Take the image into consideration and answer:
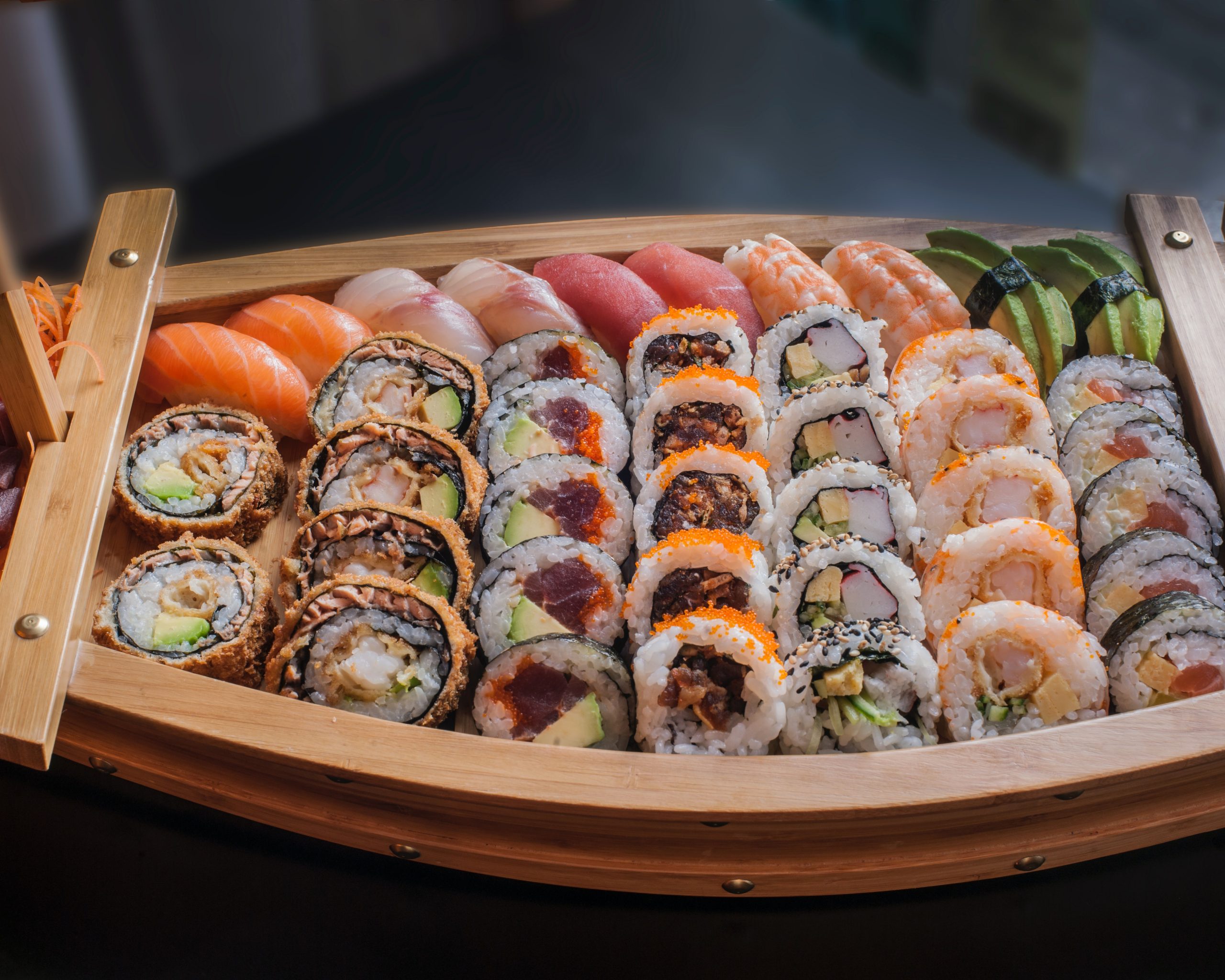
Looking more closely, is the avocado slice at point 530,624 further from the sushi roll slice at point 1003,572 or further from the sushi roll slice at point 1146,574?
the sushi roll slice at point 1146,574

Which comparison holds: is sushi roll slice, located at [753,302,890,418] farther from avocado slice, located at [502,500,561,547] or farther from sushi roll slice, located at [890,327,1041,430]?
avocado slice, located at [502,500,561,547]

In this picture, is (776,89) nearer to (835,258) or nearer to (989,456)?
(835,258)

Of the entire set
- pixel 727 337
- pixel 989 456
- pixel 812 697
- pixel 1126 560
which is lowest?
pixel 812 697

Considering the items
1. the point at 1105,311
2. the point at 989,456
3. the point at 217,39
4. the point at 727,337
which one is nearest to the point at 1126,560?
the point at 989,456

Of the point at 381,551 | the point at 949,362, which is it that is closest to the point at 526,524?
the point at 381,551

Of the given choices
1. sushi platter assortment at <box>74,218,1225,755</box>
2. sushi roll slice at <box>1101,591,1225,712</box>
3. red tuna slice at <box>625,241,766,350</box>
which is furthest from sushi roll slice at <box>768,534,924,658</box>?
red tuna slice at <box>625,241,766,350</box>

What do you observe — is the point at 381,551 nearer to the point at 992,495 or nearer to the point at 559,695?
the point at 559,695

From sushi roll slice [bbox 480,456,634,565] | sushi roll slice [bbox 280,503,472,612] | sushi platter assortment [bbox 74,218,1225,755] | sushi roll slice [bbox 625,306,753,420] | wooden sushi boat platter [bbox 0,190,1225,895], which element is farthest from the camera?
sushi roll slice [bbox 625,306,753,420]
